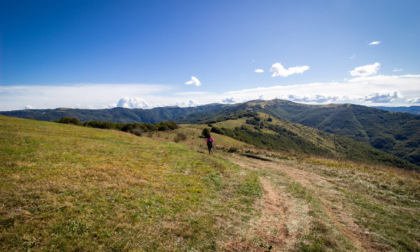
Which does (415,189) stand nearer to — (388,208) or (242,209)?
(388,208)

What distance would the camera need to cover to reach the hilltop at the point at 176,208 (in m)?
7.36

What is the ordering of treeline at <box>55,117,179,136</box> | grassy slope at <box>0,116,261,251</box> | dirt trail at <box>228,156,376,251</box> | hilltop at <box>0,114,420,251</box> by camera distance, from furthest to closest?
1. treeline at <box>55,117,179,136</box>
2. dirt trail at <box>228,156,376,251</box>
3. hilltop at <box>0,114,420,251</box>
4. grassy slope at <box>0,116,261,251</box>

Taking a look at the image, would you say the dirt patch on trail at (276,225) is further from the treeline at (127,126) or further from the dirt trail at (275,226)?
the treeline at (127,126)

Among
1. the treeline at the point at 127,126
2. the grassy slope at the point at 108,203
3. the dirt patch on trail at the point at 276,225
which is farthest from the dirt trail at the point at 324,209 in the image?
the treeline at the point at 127,126

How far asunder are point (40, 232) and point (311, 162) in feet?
109

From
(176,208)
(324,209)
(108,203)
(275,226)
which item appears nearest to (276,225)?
(275,226)

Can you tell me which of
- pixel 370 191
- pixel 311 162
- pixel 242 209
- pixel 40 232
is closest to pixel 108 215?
pixel 40 232

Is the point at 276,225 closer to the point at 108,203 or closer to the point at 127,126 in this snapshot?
the point at 108,203

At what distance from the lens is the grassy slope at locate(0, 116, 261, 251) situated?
6910 millimetres

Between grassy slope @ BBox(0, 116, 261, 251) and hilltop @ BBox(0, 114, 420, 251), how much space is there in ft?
0.16

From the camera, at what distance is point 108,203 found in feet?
31.2

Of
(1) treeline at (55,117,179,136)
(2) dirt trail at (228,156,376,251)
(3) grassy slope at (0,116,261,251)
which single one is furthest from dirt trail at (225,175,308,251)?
(1) treeline at (55,117,179,136)

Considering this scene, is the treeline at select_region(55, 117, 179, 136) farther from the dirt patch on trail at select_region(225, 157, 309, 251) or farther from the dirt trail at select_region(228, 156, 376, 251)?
the dirt patch on trail at select_region(225, 157, 309, 251)

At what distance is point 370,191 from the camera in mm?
16984
